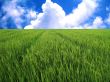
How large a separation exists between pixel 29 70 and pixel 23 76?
233 mm

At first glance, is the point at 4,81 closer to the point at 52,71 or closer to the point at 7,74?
the point at 7,74

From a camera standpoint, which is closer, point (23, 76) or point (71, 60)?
point (23, 76)

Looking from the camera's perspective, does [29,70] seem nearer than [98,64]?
Yes

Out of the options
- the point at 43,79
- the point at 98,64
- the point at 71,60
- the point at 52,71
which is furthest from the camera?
the point at 71,60

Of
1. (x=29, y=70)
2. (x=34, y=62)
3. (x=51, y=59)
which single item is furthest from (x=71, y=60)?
(x=29, y=70)

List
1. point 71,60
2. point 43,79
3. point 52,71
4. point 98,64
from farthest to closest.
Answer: point 71,60, point 98,64, point 52,71, point 43,79

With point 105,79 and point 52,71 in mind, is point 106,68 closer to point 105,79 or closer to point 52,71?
point 105,79

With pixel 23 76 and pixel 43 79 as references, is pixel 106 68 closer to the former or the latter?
pixel 43 79

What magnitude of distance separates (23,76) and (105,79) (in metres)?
0.86

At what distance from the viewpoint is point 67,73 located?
8.17ft

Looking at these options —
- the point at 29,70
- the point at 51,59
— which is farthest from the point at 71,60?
the point at 29,70

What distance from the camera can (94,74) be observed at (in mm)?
2441

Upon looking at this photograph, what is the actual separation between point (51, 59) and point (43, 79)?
91 cm

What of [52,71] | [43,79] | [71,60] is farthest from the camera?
[71,60]
